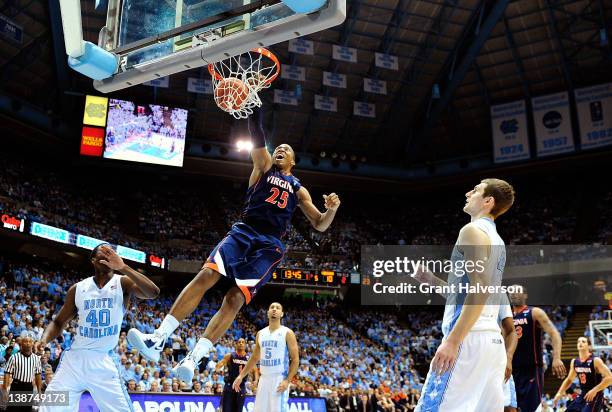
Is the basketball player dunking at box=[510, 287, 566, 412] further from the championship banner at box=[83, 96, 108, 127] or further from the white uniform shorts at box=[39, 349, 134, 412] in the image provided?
the championship banner at box=[83, 96, 108, 127]

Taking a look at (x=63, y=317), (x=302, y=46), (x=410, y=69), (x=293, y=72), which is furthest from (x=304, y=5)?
(x=410, y=69)

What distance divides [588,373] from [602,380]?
0.34 m

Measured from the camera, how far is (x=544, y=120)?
97.5 ft

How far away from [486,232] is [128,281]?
381cm

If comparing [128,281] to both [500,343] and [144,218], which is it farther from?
[144,218]

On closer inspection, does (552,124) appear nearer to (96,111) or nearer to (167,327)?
(96,111)

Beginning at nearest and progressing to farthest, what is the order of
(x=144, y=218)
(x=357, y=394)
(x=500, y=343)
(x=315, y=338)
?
(x=500, y=343), (x=357, y=394), (x=315, y=338), (x=144, y=218)

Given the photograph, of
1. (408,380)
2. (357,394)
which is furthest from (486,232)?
(408,380)

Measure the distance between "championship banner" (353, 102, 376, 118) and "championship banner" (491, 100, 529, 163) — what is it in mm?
6101

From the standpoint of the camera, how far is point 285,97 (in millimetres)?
28734

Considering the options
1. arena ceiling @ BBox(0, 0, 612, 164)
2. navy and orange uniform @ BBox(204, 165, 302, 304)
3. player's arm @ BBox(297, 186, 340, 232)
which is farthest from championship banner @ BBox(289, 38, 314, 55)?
navy and orange uniform @ BBox(204, 165, 302, 304)

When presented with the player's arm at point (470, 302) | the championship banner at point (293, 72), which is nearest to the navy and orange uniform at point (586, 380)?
the player's arm at point (470, 302)

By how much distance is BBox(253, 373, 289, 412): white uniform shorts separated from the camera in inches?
373

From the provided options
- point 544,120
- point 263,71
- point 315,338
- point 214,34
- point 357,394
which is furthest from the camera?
point 544,120
